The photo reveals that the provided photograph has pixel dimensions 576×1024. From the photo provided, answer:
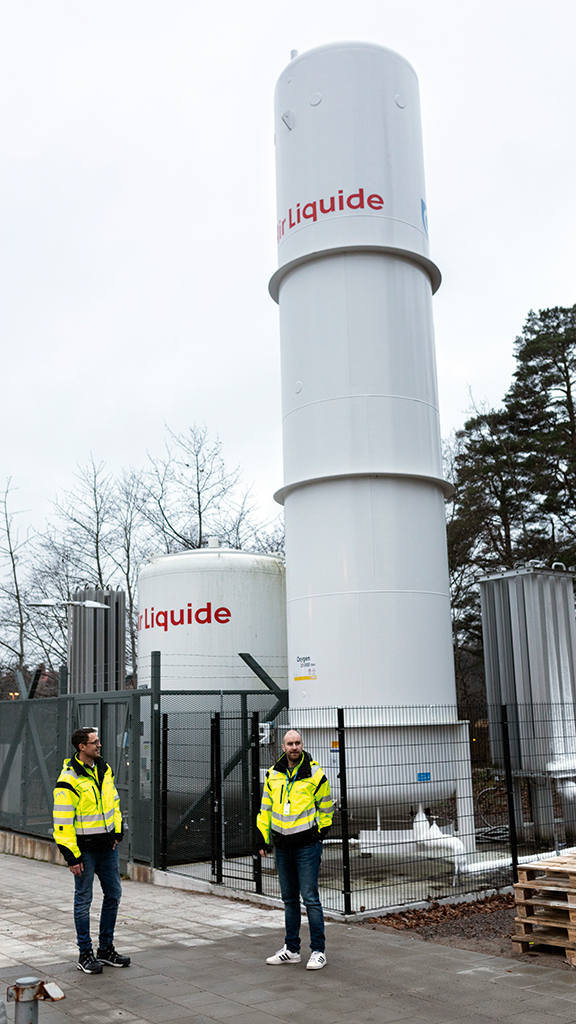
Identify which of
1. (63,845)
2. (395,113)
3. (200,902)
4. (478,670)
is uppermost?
(395,113)

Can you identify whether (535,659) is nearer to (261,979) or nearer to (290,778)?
(290,778)

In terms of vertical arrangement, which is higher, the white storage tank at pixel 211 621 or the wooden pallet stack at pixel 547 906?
the white storage tank at pixel 211 621

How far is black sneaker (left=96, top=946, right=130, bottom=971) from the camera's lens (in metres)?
8.00

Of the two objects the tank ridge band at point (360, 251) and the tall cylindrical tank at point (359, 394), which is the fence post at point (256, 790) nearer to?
the tall cylindrical tank at point (359, 394)

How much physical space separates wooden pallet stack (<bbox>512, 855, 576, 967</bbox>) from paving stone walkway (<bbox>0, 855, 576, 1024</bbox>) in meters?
0.40

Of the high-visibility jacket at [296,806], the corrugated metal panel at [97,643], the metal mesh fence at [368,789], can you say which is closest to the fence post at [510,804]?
the metal mesh fence at [368,789]

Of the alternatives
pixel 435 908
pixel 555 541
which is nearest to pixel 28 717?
pixel 435 908

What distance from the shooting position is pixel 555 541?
32250 mm

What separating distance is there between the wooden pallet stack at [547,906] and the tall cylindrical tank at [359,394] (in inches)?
208

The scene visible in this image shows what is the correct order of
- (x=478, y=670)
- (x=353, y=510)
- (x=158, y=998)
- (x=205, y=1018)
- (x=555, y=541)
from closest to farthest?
(x=205, y=1018) → (x=158, y=998) → (x=353, y=510) → (x=555, y=541) → (x=478, y=670)

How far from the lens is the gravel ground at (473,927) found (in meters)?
8.25

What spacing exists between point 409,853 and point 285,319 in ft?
28.8

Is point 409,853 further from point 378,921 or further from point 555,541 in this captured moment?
point 555,541

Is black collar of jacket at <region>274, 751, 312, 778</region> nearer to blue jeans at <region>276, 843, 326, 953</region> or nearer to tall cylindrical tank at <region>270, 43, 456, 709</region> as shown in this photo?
blue jeans at <region>276, 843, 326, 953</region>
